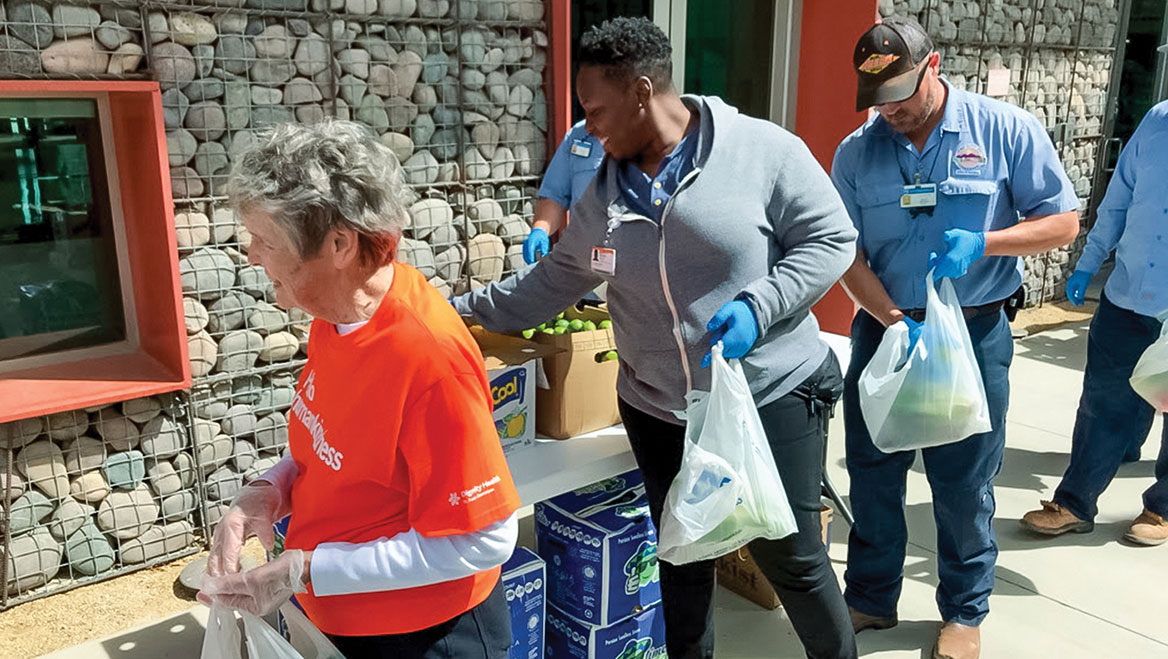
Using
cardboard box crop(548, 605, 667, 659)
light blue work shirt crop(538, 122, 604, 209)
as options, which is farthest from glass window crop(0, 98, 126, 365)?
cardboard box crop(548, 605, 667, 659)

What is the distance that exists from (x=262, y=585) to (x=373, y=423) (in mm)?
302

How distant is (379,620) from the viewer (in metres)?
1.42

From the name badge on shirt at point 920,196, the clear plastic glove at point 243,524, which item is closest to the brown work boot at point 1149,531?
the name badge on shirt at point 920,196

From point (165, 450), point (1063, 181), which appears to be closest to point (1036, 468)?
point (1063, 181)

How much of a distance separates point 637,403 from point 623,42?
2.72 feet

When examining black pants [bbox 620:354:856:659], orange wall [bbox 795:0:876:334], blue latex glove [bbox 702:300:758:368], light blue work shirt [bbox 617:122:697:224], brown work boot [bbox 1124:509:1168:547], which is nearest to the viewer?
blue latex glove [bbox 702:300:758:368]

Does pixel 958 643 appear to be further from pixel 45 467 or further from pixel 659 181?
pixel 45 467

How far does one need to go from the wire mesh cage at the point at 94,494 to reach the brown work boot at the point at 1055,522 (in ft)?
10.8

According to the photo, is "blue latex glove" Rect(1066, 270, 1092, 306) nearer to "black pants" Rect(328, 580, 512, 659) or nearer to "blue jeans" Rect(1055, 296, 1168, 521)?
"blue jeans" Rect(1055, 296, 1168, 521)

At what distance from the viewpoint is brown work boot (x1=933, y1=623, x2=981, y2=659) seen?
2.78 metres

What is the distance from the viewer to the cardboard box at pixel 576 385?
2529 millimetres

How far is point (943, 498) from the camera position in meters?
2.73

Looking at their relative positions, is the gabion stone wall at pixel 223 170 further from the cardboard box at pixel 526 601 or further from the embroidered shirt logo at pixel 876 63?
the embroidered shirt logo at pixel 876 63

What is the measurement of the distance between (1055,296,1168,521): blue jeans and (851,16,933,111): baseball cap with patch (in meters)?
1.59
